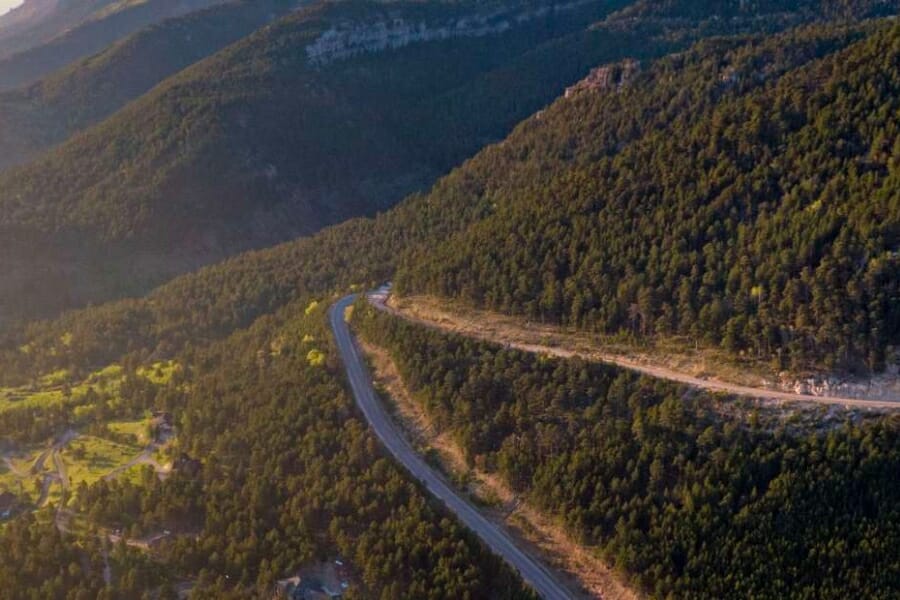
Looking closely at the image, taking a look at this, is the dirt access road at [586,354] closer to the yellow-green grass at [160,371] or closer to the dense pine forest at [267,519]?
the dense pine forest at [267,519]

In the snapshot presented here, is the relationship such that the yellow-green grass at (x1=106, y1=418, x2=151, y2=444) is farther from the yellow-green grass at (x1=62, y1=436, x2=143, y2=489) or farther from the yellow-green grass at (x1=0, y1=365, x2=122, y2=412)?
the yellow-green grass at (x1=0, y1=365, x2=122, y2=412)

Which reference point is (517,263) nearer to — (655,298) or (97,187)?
(655,298)

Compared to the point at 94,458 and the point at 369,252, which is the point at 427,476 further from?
the point at 369,252

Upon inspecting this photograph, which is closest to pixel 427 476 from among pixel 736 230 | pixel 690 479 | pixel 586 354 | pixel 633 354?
pixel 586 354

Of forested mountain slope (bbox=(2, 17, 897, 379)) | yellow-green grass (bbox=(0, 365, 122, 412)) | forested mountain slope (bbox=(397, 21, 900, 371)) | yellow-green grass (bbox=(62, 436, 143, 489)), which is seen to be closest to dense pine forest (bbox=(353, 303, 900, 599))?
forested mountain slope (bbox=(397, 21, 900, 371))

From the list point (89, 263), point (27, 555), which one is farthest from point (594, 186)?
point (89, 263)
